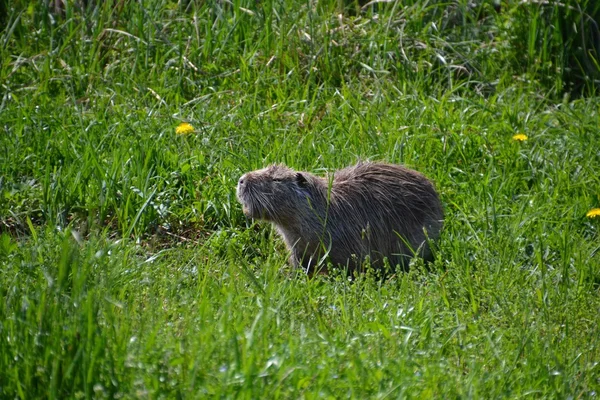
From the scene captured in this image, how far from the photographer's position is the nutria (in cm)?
414

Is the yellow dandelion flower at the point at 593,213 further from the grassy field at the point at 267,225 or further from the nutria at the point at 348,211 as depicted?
the nutria at the point at 348,211

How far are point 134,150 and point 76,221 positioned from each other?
0.57 meters

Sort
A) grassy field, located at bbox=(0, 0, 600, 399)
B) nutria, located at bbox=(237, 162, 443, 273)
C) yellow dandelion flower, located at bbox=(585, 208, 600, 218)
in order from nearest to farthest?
grassy field, located at bbox=(0, 0, 600, 399) < nutria, located at bbox=(237, 162, 443, 273) < yellow dandelion flower, located at bbox=(585, 208, 600, 218)

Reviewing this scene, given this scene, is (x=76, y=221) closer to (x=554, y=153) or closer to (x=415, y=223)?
(x=415, y=223)

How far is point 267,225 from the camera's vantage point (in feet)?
14.6

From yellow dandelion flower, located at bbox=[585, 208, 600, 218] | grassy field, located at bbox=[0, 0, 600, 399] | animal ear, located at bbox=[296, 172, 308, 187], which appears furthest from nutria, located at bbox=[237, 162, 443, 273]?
yellow dandelion flower, located at bbox=[585, 208, 600, 218]

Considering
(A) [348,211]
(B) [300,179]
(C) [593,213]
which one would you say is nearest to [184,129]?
(B) [300,179]

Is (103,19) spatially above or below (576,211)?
above

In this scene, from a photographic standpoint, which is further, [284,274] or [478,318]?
[284,274]

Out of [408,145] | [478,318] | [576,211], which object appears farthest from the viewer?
[408,145]

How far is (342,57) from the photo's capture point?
5.71 m

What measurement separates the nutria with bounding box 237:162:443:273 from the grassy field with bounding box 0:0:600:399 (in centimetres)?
16

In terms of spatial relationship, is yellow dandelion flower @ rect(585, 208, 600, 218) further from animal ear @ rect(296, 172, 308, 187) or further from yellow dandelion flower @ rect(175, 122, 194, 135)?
yellow dandelion flower @ rect(175, 122, 194, 135)

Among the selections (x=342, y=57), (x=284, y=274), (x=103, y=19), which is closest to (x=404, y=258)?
Answer: (x=284, y=274)
